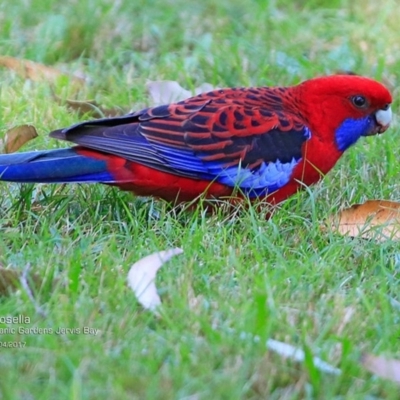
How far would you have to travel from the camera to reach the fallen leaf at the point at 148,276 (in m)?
2.72

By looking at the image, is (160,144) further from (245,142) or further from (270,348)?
(270,348)

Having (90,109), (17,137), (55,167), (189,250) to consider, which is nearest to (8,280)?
(189,250)

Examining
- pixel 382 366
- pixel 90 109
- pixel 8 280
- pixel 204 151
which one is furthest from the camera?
pixel 90 109

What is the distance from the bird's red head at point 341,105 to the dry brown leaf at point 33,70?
4.53ft

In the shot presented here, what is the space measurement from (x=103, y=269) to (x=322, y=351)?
800mm

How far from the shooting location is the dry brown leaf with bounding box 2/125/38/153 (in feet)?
12.6

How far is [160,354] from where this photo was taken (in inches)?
95.9

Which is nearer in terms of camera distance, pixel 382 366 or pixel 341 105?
pixel 382 366

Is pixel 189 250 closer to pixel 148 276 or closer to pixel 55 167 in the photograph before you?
pixel 148 276

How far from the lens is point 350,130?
377 centimetres

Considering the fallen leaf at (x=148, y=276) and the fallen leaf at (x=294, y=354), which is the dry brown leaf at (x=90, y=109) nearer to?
the fallen leaf at (x=148, y=276)

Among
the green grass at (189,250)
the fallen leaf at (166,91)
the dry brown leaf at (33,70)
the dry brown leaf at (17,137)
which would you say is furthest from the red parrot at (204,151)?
the dry brown leaf at (33,70)

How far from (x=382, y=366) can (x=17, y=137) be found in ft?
6.56

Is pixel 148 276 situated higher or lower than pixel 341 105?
lower
